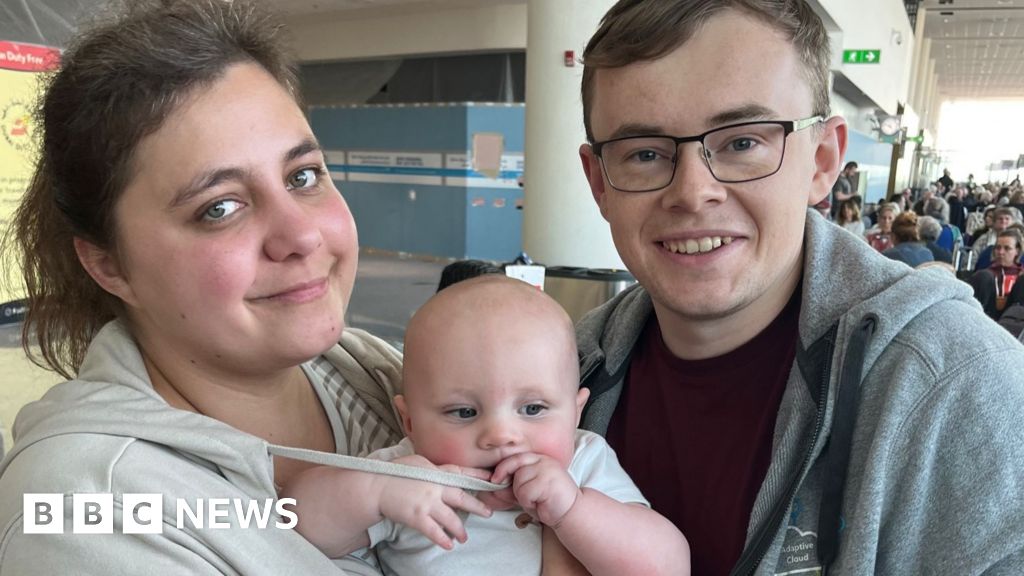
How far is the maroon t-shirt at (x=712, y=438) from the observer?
1.35m

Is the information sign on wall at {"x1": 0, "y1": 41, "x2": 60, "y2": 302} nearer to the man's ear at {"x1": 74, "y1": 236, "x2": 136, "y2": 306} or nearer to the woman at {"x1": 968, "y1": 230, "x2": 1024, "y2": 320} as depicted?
the man's ear at {"x1": 74, "y1": 236, "x2": 136, "y2": 306}

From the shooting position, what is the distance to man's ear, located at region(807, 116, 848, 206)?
1.46m

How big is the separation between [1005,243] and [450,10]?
860 cm

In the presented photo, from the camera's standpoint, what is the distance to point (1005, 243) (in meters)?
7.21

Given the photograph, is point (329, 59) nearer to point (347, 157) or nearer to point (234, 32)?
point (347, 157)

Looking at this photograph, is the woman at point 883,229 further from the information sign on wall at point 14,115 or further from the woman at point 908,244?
the information sign on wall at point 14,115

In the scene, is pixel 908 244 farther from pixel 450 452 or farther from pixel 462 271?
pixel 450 452

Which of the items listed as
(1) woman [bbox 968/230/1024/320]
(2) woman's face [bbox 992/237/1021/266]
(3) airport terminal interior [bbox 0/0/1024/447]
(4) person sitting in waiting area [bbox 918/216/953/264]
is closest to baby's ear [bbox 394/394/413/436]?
(3) airport terminal interior [bbox 0/0/1024/447]

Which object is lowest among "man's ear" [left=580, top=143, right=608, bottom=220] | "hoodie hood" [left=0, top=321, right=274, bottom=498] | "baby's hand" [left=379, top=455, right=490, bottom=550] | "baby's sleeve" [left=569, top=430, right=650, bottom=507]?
"baby's sleeve" [left=569, top=430, right=650, bottom=507]

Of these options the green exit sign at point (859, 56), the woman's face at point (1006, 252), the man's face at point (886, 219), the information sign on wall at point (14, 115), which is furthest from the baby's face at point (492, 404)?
the green exit sign at point (859, 56)

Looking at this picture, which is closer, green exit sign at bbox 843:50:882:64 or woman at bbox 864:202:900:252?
woman at bbox 864:202:900:252

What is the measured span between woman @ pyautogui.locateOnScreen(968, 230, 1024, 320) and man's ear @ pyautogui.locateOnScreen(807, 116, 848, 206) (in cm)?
656

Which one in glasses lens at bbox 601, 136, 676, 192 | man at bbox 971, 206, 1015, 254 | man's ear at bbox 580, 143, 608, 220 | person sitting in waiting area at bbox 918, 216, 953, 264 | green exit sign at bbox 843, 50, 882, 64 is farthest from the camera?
green exit sign at bbox 843, 50, 882, 64

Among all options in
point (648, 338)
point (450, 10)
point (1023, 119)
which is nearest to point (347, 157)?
point (450, 10)
